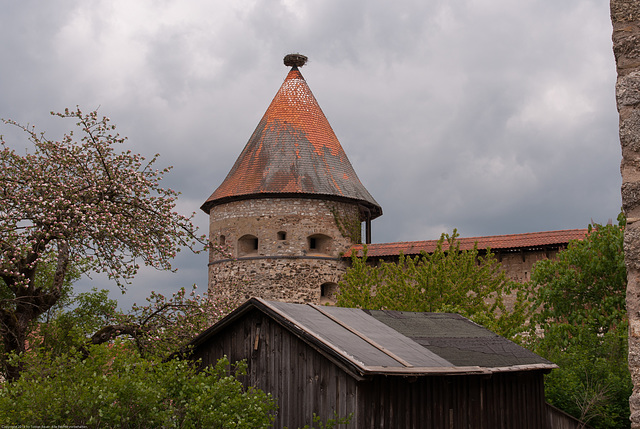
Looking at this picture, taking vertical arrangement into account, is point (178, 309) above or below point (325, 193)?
below

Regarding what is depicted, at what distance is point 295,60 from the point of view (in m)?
24.8

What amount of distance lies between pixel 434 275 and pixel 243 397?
1019 centimetres

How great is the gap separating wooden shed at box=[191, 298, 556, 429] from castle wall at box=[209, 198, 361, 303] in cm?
1121

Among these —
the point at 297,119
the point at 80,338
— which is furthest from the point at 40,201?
the point at 297,119

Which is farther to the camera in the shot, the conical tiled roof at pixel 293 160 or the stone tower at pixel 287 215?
the conical tiled roof at pixel 293 160

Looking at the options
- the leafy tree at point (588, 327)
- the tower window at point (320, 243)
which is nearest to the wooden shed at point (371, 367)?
the leafy tree at point (588, 327)

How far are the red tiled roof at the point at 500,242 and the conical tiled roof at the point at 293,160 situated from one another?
2.41 m

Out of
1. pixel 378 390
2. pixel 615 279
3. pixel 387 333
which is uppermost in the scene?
pixel 615 279

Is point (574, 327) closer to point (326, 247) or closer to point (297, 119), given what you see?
point (326, 247)

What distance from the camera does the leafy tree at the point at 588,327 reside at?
12.1 metres

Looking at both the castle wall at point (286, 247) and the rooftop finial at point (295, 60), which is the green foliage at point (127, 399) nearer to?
the castle wall at point (286, 247)

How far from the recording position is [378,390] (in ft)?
23.1

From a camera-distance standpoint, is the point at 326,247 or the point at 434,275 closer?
the point at 434,275

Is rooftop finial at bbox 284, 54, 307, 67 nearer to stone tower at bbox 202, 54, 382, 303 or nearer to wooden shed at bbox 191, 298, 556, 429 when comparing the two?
stone tower at bbox 202, 54, 382, 303
